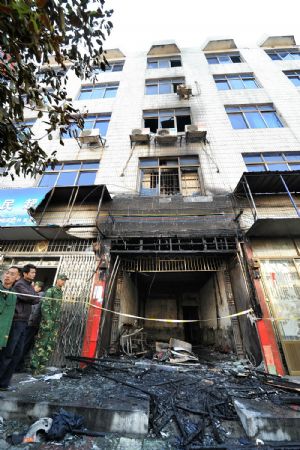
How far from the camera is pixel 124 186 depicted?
8.44 metres

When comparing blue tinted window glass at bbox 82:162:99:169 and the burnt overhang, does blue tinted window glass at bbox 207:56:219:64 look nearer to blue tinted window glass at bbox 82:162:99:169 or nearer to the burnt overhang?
blue tinted window glass at bbox 82:162:99:169

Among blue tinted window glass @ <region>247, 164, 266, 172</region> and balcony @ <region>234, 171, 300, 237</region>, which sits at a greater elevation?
blue tinted window glass @ <region>247, 164, 266, 172</region>

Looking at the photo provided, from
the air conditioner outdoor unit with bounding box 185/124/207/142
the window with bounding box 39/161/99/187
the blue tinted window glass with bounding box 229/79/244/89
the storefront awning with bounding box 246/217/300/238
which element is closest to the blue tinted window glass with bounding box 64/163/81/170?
the window with bounding box 39/161/99/187

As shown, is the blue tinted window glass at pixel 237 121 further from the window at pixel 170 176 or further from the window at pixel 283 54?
the window at pixel 283 54

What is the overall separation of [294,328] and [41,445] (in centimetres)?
588

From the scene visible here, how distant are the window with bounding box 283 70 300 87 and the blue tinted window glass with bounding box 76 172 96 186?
13.2 metres

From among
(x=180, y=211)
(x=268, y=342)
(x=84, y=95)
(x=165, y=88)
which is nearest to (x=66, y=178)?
(x=180, y=211)

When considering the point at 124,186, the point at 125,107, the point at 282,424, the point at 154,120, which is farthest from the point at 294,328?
the point at 125,107

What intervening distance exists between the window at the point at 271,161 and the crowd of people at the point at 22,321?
8549 mm

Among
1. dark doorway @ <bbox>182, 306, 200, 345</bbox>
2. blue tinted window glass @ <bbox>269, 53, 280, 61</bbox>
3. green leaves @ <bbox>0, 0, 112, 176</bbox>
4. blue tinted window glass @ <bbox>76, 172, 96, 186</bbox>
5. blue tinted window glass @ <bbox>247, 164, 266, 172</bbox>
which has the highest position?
blue tinted window glass @ <bbox>269, 53, 280, 61</bbox>

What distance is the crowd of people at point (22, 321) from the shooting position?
3459 mm

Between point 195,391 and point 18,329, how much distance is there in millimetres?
3405

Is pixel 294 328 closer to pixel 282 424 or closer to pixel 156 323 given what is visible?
pixel 282 424

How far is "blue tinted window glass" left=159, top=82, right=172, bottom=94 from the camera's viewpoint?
498 inches
